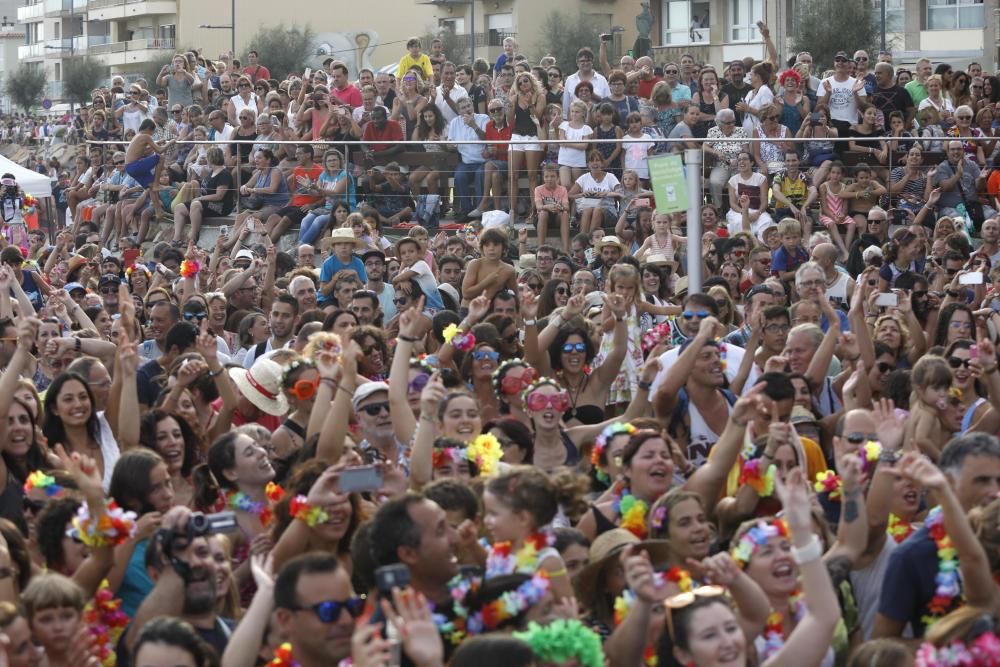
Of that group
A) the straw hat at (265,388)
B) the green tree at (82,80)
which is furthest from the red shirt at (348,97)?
the green tree at (82,80)

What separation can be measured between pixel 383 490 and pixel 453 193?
10.2 m

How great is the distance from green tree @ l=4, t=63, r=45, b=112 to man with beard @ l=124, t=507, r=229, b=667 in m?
67.8

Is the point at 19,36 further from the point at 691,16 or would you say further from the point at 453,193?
the point at 453,193

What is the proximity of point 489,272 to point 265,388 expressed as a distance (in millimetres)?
3727

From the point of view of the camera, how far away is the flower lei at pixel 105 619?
5.40 meters

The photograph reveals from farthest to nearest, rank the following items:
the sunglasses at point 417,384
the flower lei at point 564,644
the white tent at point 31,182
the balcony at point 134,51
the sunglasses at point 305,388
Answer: the balcony at point 134,51 < the white tent at point 31,182 < the sunglasses at point 305,388 < the sunglasses at point 417,384 < the flower lei at point 564,644

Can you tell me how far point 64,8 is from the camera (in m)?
85.3

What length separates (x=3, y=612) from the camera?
4.78m

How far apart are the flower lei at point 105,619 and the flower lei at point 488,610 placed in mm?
1176

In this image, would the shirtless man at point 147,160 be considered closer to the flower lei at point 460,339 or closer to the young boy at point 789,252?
the young boy at point 789,252

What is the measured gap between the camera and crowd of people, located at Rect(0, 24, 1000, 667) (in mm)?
5004

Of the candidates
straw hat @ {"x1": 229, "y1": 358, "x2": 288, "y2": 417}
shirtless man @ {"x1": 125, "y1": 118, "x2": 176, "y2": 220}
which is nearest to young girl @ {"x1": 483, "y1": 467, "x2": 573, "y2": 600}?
straw hat @ {"x1": 229, "y1": 358, "x2": 288, "y2": 417}

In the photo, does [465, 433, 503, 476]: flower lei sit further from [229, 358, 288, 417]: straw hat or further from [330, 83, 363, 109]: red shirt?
[330, 83, 363, 109]: red shirt

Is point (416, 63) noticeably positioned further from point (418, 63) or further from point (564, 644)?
point (564, 644)
